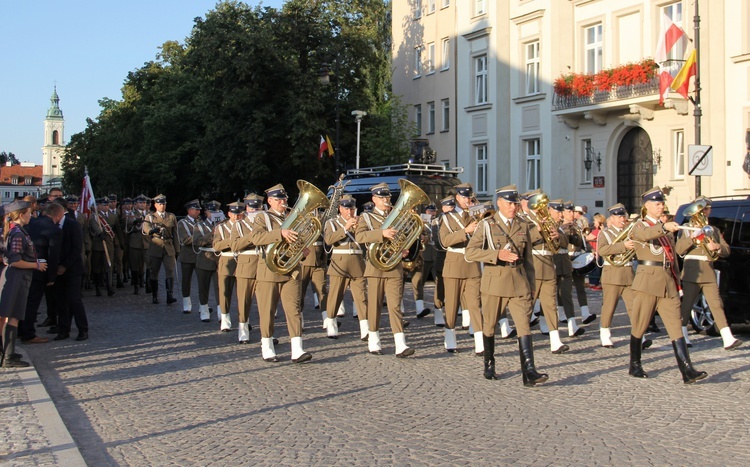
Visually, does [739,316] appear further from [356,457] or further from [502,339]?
[356,457]

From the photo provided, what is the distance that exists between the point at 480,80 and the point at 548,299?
1025 inches

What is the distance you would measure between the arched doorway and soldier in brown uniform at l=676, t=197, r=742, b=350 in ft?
53.8

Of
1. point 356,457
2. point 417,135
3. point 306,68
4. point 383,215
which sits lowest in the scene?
point 356,457

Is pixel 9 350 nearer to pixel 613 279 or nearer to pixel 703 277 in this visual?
pixel 613 279

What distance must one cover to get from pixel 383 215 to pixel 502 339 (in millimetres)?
2757

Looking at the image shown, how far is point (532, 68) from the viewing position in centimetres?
3294

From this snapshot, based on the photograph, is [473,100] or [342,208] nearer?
[342,208]

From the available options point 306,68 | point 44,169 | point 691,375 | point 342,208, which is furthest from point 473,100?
point 44,169

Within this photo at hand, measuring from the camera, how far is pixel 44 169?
186250 mm

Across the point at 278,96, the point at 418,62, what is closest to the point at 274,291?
the point at 278,96

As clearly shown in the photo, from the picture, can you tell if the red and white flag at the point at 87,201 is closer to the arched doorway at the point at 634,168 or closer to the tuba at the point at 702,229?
A: the tuba at the point at 702,229

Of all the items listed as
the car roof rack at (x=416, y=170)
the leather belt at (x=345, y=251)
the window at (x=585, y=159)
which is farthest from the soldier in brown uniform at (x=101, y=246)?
the window at (x=585, y=159)

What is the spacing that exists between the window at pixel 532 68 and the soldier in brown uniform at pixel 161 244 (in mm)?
18690

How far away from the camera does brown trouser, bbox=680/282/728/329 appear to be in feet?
36.4
